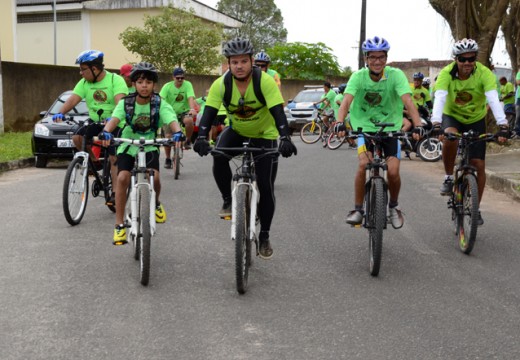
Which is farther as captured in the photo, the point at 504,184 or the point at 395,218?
the point at 504,184

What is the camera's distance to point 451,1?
19.0m

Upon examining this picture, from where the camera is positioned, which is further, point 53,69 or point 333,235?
point 53,69

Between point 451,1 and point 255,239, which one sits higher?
point 451,1

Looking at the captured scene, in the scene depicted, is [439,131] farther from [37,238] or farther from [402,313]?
[37,238]

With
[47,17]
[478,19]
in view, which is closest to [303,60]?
[47,17]

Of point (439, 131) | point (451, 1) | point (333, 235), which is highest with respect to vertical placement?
point (451, 1)

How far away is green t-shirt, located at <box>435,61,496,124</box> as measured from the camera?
7883 mm

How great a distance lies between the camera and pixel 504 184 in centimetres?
1242

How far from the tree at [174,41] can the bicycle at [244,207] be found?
110ft

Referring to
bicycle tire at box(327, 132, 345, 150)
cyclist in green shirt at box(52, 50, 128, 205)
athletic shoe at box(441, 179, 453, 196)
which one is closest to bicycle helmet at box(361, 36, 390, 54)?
athletic shoe at box(441, 179, 453, 196)

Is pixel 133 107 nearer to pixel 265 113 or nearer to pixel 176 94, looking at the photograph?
pixel 265 113

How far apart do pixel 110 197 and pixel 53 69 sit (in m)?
15.9

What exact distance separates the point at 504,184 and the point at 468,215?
17.6ft

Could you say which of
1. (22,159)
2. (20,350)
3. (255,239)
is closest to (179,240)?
(255,239)
